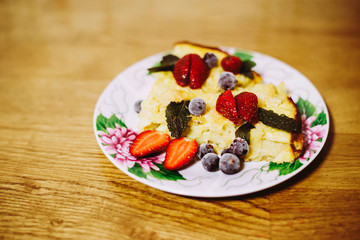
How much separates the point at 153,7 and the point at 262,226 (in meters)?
4.17

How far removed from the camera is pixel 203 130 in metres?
2.41

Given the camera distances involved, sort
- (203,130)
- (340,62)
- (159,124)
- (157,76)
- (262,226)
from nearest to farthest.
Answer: (262,226)
(203,130)
(159,124)
(157,76)
(340,62)

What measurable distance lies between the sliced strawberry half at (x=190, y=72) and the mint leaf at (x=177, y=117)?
314mm

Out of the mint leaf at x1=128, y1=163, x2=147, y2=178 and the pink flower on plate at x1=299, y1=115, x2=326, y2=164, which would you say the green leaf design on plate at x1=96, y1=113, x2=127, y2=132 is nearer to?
the mint leaf at x1=128, y1=163, x2=147, y2=178

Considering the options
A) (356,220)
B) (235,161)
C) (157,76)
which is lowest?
(356,220)

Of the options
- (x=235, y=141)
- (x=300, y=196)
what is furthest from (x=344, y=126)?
(x=235, y=141)

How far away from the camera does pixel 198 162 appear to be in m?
2.34

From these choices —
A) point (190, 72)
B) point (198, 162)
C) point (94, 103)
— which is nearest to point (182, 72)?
point (190, 72)

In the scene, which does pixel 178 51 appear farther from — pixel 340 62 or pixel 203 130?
pixel 340 62

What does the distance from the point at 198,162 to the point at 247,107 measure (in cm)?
58

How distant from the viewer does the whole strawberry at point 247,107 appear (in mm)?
2270

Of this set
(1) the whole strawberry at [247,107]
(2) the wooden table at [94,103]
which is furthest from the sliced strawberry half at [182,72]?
(2) the wooden table at [94,103]

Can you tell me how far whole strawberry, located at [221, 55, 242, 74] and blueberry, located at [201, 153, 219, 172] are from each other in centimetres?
100

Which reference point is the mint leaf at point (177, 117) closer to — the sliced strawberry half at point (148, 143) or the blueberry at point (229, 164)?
the sliced strawberry half at point (148, 143)
